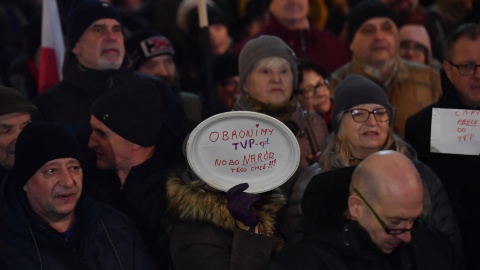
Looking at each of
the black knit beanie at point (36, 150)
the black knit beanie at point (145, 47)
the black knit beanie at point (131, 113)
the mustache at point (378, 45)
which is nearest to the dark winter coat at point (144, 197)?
the black knit beanie at point (131, 113)

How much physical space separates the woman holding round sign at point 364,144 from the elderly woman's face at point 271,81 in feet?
1.55

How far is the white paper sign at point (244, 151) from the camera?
200 inches

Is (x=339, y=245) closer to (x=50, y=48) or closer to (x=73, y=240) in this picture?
(x=73, y=240)

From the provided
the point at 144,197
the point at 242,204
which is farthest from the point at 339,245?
the point at 144,197

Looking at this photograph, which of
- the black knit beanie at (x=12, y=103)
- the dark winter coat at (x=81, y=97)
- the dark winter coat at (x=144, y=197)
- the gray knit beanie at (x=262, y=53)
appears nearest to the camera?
the dark winter coat at (x=144, y=197)

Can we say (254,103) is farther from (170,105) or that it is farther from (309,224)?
(309,224)

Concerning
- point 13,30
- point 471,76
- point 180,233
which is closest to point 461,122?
point 471,76

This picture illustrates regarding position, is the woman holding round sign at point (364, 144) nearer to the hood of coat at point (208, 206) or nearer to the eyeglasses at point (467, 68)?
the hood of coat at point (208, 206)

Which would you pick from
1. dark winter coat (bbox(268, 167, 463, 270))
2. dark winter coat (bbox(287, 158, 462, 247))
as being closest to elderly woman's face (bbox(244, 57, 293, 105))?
dark winter coat (bbox(287, 158, 462, 247))

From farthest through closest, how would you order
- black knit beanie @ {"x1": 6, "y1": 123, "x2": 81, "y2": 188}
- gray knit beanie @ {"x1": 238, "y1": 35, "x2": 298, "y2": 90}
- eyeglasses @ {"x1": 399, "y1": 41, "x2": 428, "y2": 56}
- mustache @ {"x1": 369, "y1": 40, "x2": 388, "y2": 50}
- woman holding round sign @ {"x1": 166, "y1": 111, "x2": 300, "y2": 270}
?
eyeglasses @ {"x1": 399, "y1": 41, "x2": 428, "y2": 56}, mustache @ {"x1": 369, "y1": 40, "x2": 388, "y2": 50}, gray knit beanie @ {"x1": 238, "y1": 35, "x2": 298, "y2": 90}, black knit beanie @ {"x1": 6, "y1": 123, "x2": 81, "y2": 188}, woman holding round sign @ {"x1": 166, "y1": 111, "x2": 300, "y2": 270}

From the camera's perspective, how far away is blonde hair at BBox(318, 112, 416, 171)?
5.65m

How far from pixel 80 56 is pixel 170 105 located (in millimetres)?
674

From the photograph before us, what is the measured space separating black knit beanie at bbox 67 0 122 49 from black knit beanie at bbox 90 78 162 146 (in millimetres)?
1004

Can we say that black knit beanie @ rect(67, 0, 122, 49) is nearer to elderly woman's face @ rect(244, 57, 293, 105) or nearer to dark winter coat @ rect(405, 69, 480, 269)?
elderly woman's face @ rect(244, 57, 293, 105)
